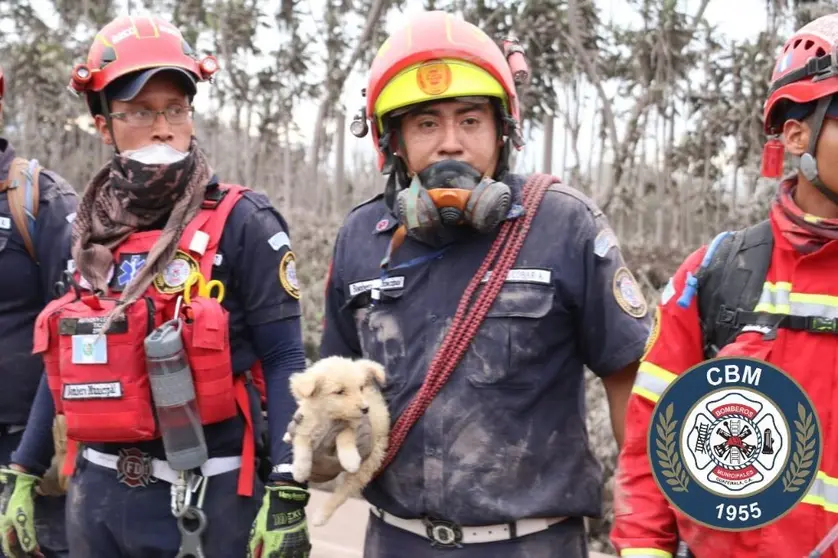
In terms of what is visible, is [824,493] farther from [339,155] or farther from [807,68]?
[339,155]

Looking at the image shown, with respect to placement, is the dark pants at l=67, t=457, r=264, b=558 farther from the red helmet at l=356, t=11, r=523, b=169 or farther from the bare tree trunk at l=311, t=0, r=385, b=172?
the bare tree trunk at l=311, t=0, r=385, b=172

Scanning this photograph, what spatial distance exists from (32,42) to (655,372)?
19875 millimetres

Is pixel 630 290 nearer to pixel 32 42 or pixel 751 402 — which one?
pixel 751 402

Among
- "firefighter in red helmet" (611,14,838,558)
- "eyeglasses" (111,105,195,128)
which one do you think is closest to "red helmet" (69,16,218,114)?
"eyeglasses" (111,105,195,128)

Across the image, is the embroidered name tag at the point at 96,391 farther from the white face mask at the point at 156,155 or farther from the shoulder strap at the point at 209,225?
the white face mask at the point at 156,155

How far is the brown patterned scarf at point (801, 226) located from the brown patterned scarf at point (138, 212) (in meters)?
1.66

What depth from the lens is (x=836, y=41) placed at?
2029 mm

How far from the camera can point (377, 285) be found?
258 cm

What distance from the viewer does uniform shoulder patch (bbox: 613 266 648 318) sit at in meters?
2.41

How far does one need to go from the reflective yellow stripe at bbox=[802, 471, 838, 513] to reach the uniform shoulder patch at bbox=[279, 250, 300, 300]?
1.54 m

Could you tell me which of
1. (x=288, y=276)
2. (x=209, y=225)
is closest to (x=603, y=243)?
(x=288, y=276)

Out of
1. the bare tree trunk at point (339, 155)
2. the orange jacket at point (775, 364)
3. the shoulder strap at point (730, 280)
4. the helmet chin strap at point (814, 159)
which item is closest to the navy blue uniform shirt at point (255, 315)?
the orange jacket at point (775, 364)

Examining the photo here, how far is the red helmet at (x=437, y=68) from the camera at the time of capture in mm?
2527

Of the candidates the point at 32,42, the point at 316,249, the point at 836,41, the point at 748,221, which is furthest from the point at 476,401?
the point at 32,42
